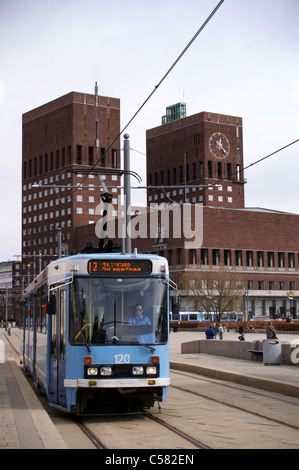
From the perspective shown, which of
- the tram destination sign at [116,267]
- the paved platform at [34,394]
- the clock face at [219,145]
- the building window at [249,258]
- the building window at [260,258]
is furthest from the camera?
the clock face at [219,145]

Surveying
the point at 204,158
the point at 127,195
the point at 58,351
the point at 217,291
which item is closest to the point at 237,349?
the point at 127,195

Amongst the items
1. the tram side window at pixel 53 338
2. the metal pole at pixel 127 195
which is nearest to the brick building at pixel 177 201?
the metal pole at pixel 127 195

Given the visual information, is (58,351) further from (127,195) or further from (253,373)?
(127,195)

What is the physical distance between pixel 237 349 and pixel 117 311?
16.5m

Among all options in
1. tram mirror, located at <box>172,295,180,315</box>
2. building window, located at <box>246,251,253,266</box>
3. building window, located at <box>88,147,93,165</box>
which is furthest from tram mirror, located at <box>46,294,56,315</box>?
building window, located at <box>88,147,93,165</box>

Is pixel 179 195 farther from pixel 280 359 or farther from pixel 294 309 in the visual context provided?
pixel 280 359

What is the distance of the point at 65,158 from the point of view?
5743 inches

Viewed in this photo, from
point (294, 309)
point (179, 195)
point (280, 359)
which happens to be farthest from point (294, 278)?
point (280, 359)

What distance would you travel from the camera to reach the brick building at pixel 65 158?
142500mm

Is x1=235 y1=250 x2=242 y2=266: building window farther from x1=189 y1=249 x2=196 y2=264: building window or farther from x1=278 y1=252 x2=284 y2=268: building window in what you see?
x1=189 y1=249 x2=196 y2=264: building window

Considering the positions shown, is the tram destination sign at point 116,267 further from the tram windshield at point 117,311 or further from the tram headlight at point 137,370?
the tram headlight at point 137,370

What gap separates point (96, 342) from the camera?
1249 centimetres

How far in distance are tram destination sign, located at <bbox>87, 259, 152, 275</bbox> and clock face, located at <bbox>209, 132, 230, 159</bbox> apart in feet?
461
